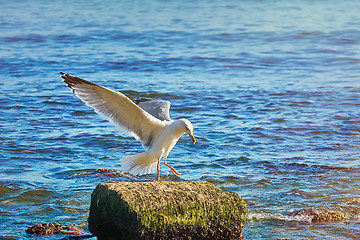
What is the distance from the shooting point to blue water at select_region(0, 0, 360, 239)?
736 cm

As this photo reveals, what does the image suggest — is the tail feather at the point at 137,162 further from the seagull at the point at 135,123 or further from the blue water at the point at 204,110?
the blue water at the point at 204,110

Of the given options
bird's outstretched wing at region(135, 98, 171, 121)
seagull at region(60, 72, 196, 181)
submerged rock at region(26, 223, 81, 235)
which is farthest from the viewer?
bird's outstretched wing at region(135, 98, 171, 121)

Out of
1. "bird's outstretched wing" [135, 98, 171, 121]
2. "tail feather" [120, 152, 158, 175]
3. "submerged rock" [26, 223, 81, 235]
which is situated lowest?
"submerged rock" [26, 223, 81, 235]

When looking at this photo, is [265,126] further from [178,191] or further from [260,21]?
[260,21]

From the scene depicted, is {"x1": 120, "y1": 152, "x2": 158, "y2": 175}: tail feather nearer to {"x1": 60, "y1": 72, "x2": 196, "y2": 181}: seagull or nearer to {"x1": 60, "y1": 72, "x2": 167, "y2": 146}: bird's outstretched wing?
{"x1": 60, "y1": 72, "x2": 196, "y2": 181}: seagull

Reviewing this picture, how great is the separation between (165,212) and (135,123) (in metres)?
1.86

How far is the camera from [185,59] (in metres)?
17.6

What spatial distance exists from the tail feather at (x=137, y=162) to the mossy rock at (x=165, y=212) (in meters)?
1.22

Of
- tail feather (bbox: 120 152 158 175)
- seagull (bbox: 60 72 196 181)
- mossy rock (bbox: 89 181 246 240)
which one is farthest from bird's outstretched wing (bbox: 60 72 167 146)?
mossy rock (bbox: 89 181 246 240)

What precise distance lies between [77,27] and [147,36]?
11.3 feet

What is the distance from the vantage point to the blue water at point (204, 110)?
290 inches

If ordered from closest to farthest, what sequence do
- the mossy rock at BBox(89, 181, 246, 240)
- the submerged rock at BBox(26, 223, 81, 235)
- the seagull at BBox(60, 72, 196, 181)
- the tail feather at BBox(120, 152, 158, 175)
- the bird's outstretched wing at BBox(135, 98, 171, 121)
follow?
1. the mossy rock at BBox(89, 181, 246, 240)
2. the submerged rock at BBox(26, 223, 81, 235)
3. the seagull at BBox(60, 72, 196, 181)
4. the tail feather at BBox(120, 152, 158, 175)
5. the bird's outstretched wing at BBox(135, 98, 171, 121)

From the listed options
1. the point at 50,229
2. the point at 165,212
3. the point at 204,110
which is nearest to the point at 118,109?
the point at 50,229

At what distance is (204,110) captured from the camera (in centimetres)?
1216
